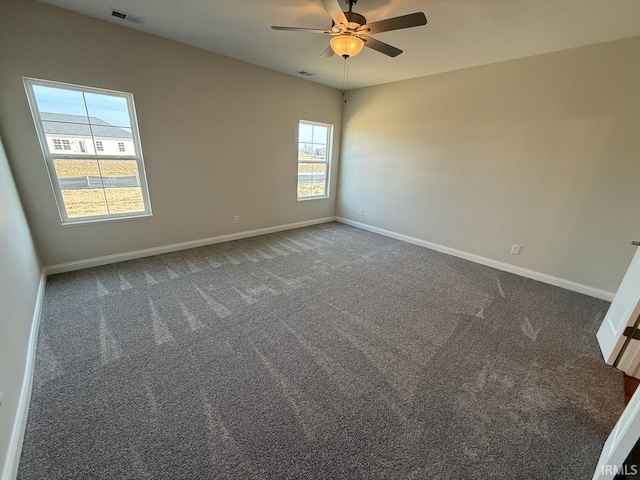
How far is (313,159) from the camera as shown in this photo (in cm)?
511

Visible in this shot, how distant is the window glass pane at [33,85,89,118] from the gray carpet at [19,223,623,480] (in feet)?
5.71

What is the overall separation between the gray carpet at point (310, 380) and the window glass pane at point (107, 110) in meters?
1.75

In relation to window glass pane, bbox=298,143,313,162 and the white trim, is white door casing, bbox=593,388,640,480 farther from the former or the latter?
window glass pane, bbox=298,143,313,162

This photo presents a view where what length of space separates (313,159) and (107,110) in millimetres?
3194

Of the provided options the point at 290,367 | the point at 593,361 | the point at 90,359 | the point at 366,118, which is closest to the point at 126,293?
the point at 90,359

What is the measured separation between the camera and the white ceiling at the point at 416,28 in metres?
2.08

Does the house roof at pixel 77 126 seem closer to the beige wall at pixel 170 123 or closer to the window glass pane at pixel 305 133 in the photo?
the beige wall at pixel 170 123

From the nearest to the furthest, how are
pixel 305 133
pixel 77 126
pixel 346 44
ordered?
pixel 346 44 < pixel 77 126 < pixel 305 133

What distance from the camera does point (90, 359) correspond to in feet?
5.94

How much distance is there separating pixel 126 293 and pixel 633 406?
369 centimetres

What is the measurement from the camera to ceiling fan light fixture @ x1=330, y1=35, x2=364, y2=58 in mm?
2125

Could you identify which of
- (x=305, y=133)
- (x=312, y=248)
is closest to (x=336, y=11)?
(x=312, y=248)

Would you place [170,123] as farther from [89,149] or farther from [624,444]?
[624,444]

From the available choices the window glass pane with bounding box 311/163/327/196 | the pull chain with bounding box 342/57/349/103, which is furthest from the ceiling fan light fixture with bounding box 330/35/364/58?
the window glass pane with bounding box 311/163/327/196
